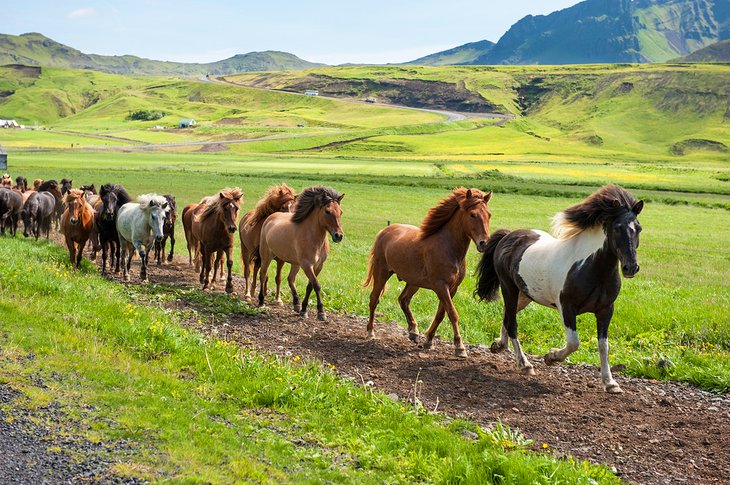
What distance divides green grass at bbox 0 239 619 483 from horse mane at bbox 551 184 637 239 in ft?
12.2

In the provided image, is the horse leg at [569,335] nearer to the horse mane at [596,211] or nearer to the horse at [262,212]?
the horse mane at [596,211]

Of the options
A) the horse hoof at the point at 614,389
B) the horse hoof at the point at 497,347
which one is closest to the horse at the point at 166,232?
the horse hoof at the point at 497,347

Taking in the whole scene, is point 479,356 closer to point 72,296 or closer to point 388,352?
point 388,352

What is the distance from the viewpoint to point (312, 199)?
48.8 ft

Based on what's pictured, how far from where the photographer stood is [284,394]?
27.9 ft

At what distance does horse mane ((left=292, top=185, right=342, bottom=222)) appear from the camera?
14.5m

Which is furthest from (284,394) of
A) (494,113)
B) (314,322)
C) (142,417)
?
(494,113)

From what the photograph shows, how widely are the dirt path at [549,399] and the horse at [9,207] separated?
16.8 meters

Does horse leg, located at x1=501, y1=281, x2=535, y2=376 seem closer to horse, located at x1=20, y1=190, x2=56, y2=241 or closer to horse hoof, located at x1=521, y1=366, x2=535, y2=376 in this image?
horse hoof, located at x1=521, y1=366, x2=535, y2=376

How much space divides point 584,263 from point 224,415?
5.65 meters

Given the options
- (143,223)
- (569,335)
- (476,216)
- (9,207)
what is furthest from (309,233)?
(9,207)

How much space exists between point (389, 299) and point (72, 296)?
7768mm

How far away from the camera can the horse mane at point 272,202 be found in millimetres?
17453

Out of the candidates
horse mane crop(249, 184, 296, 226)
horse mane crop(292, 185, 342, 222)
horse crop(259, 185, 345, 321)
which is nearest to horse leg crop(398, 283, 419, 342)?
horse crop(259, 185, 345, 321)
